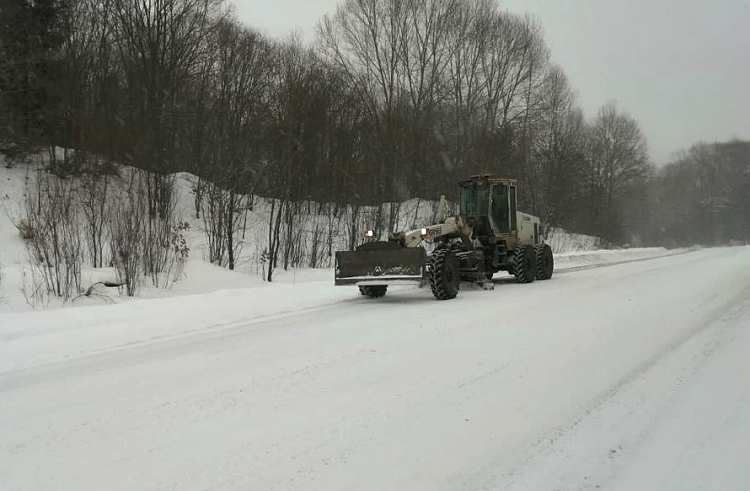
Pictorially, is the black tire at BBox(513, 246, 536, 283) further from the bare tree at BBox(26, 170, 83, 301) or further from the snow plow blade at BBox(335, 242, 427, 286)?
the bare tree at BBox(26, 170, 83, 301)

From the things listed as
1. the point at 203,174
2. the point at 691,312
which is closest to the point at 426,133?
the point at 203,174

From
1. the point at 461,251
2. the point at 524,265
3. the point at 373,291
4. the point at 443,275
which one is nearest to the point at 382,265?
the point at 373,291

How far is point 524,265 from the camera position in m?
16.6

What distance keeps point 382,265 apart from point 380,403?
7.10m

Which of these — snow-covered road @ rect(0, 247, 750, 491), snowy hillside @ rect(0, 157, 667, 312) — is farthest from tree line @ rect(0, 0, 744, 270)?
snow-covered road @ rect(0, 247, 750, 491)

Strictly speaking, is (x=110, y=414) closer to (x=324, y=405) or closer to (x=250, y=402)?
(x=250, y=402)

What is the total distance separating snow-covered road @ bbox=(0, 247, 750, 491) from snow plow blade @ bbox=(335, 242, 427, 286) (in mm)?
2382

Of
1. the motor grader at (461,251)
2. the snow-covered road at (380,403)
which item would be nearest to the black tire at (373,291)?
the motor grader at (461,251)

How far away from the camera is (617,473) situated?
12.9ft

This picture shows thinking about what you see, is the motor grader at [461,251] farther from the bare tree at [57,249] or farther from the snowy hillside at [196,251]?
the bare tree at [57,249]

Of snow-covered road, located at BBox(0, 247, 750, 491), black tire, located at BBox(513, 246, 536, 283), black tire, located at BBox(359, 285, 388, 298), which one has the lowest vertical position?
snow-covered road, located at BBox(0, 247, 750, 491)

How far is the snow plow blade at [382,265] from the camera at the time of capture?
12.2 meters

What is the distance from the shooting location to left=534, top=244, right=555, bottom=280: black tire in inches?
695

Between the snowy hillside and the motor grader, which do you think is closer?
the motor grader
